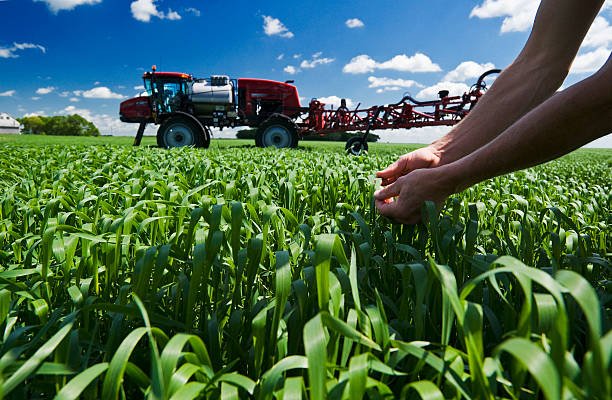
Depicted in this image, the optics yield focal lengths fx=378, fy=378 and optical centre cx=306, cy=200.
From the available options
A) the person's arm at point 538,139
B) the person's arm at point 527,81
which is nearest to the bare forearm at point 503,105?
the person's arm at point 527,81

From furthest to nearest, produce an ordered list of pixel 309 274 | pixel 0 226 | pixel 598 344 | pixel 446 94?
pixel 446 94 < pixel 0 226 < pixel 309 274 < pixel 598 344

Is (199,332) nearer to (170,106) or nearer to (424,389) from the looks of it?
(424,389)

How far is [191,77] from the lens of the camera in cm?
1330

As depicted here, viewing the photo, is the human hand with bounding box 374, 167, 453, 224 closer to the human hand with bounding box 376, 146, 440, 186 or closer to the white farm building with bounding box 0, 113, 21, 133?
the human hand with bounding box 376, 146, 440, 186

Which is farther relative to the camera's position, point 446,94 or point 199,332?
point 446,94

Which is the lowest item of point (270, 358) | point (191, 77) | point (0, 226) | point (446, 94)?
point (270, 358)

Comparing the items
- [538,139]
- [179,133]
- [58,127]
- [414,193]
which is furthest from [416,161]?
[58,127]

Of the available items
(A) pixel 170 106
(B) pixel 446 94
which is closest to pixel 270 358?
(B) pixel 446 94

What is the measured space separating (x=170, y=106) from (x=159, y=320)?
13.3m

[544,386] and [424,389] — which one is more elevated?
[544,386]

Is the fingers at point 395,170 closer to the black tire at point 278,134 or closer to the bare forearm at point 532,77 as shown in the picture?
the bare forearm at point 532,77

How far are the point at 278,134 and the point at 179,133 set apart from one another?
3210 millimetres

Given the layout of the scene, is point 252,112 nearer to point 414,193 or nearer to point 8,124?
point 414,193

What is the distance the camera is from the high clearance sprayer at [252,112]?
1170 cm
